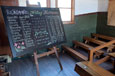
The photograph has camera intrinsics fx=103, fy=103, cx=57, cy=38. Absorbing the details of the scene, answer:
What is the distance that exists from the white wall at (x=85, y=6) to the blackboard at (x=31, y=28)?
1.36m

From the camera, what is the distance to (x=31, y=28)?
6.38ft

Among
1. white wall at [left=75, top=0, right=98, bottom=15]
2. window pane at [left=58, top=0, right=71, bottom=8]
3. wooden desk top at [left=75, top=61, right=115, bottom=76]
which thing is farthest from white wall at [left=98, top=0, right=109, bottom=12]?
wooden desk top at [left=75, top=61, right=115, bottom=76]

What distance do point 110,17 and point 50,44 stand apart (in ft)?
7.30

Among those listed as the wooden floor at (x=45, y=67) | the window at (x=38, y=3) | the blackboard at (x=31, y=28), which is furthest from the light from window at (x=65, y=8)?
the wooden floor at (x=45, y=67)

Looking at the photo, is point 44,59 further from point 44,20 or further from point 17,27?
point 17,27

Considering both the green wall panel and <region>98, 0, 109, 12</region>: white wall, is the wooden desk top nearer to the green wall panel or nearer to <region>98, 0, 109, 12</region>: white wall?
the green wall panel

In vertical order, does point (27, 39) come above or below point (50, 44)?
above

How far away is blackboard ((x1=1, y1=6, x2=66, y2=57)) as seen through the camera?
1724 mm

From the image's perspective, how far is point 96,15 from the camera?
3834 mm

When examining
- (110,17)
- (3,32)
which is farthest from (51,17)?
(110,17)

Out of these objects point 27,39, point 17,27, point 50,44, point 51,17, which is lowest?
point 50,44

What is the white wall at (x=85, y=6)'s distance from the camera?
11.3 ft

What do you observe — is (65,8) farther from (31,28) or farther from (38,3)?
(31,28)

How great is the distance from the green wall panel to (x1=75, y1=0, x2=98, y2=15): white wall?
342mm
